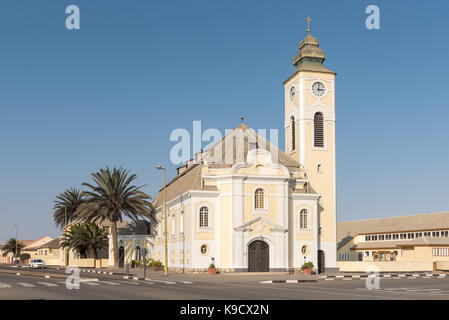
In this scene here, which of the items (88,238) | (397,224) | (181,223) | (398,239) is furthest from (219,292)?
(397,224)

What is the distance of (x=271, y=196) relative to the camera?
54.8 metres

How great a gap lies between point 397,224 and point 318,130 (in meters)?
36.7

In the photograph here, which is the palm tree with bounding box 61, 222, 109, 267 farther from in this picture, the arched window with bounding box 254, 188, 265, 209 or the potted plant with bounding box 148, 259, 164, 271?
the arched window with bounding box 254, 188, 265, 209

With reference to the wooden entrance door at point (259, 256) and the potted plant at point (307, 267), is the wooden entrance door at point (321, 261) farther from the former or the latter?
the wooden entrance door at point (259, 256)

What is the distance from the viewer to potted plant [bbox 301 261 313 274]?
53.1 m

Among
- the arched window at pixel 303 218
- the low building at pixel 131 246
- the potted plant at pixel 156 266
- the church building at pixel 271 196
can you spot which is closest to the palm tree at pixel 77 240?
the low building at pixel 131 246

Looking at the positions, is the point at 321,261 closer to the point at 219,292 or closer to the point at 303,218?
the point at 303,218

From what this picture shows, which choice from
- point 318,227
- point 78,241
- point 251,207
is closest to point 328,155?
point 318,227

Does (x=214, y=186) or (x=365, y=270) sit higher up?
(x=214, y=186)

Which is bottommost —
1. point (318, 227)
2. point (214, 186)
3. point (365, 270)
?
point (365, 270)
